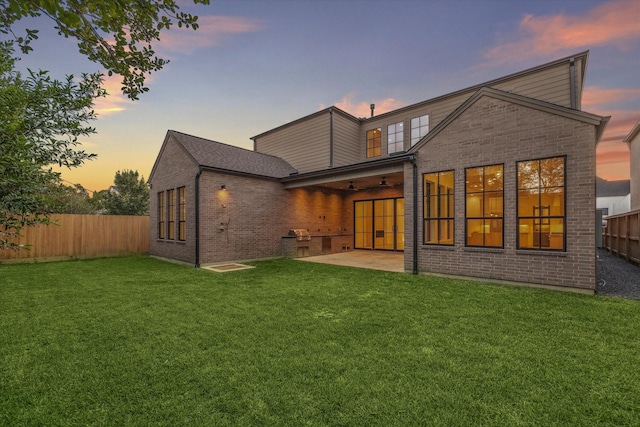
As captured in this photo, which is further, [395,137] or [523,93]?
[395,137]

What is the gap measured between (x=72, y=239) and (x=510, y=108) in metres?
16.7

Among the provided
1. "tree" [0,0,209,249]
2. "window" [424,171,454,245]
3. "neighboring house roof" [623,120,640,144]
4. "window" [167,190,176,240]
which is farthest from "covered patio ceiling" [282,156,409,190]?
"neighboring house roof" [623,120,640,144]

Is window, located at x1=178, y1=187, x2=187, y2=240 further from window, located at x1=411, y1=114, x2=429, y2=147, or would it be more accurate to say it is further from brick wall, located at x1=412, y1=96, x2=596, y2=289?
window, located at x1=411, y1=114, x2=429, y2=147

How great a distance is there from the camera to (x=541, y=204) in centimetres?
636

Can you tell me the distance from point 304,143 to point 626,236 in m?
14.2

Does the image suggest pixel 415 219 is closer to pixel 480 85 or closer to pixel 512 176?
pixel 512 176

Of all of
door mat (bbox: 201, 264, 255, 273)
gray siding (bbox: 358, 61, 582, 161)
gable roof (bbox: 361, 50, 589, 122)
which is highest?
gable roof (bbox: 361, 50, 589, 122)

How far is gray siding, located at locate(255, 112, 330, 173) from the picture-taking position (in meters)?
14.0

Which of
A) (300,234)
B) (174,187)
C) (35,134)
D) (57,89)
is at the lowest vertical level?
(300,234)

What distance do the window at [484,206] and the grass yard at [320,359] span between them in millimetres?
1657

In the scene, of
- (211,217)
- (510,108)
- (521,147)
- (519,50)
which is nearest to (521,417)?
(521,147)

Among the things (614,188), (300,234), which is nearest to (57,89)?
(300,234)

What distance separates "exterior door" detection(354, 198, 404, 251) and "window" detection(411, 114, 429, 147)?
311 cm

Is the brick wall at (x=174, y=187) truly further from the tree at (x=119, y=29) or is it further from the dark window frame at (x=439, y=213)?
the dark window frame at (x=439, y=213)
